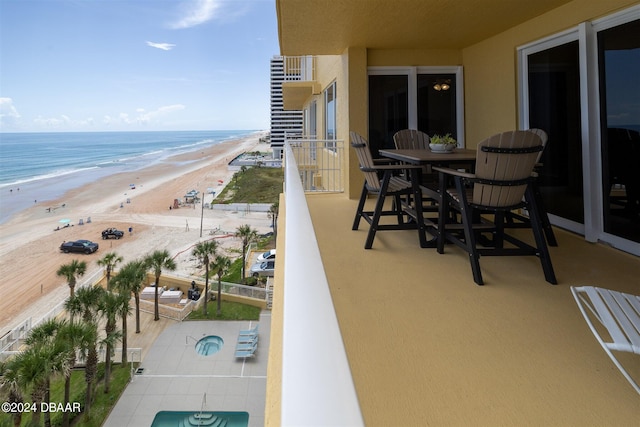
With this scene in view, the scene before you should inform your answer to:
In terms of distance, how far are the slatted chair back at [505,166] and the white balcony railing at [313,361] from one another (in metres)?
2.16

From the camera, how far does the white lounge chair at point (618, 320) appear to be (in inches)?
47.8

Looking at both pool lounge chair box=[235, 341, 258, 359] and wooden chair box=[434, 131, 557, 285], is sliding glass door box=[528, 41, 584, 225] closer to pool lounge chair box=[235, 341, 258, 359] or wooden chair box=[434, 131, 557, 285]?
wooden chair box=[434, 131, 557, 285]

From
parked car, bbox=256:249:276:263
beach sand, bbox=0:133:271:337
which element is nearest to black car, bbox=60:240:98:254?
beach sand, bbox=0:133:271:337

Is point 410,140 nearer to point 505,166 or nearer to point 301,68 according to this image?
point 505,166

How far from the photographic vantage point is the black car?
66.1 ft

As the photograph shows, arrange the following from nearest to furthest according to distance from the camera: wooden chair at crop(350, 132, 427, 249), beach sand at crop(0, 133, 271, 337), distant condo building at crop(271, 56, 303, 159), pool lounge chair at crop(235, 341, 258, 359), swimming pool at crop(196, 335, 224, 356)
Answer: wooden chair at crop(350, 132, 427, 249) → pool lounge chair at crop(235, 341, 258, 359) → swimming pool at crop(196, 335, 224, 356) → beach sand at crop(0, 133, 271, 337) → distant condo building at crop(271, 56, 303, 159)

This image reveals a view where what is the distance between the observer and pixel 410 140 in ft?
15.2

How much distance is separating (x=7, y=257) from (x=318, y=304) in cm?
2583

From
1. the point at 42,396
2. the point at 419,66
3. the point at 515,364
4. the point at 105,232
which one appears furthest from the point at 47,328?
the point at 105,232

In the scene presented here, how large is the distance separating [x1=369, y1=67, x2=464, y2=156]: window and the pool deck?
7090 millimetres

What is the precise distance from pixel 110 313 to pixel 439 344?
12.1 metres

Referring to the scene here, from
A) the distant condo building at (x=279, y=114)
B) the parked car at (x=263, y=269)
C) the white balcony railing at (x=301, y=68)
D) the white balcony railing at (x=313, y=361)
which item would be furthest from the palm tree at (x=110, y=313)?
the distant condo building at (x=279, y=114)

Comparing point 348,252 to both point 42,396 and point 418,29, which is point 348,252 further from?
point 42,396

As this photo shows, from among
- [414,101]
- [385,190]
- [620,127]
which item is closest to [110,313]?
[414,101]
